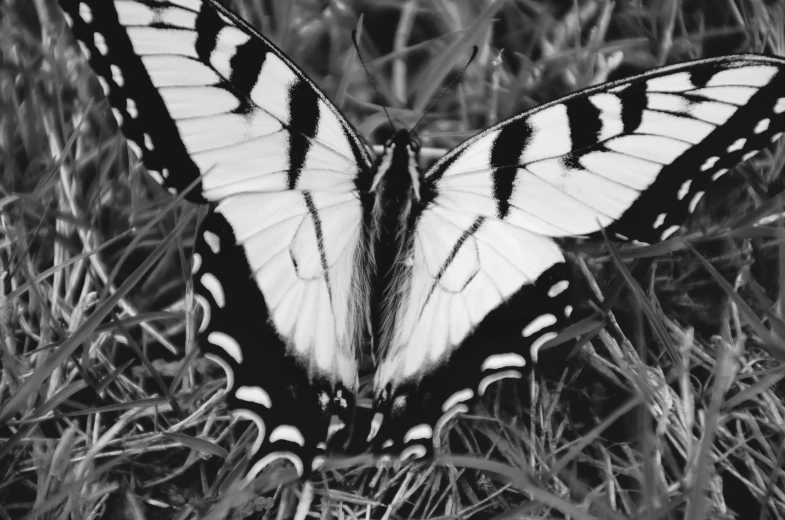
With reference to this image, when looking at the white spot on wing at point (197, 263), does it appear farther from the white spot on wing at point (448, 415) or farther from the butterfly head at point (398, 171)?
the white spot on wing at point (448, 415)

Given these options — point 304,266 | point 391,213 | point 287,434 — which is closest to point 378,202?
point 391,213

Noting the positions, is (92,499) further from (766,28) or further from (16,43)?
(766,28)

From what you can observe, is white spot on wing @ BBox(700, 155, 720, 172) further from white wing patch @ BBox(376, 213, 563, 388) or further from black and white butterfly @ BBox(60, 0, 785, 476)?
white wing patch @ BBox(376, 213, 563, 388)

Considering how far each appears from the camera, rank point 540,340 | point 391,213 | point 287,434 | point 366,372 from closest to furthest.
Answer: point 287,434, point 540,340, point 391,213, point 366,372

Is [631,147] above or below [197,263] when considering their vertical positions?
above

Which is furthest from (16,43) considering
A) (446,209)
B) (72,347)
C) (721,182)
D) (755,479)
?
(755,479)

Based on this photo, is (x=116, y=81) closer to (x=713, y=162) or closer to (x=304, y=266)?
(x=304, y=266)

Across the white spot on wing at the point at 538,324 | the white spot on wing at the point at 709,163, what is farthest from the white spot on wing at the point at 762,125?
the white spot on wing at the point at 538,324

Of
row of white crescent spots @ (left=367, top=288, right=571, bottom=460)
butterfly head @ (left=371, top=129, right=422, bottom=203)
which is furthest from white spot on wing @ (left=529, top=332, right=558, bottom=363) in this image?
butterfly head @ (left=371, top=129, right=422, bottom=203)
